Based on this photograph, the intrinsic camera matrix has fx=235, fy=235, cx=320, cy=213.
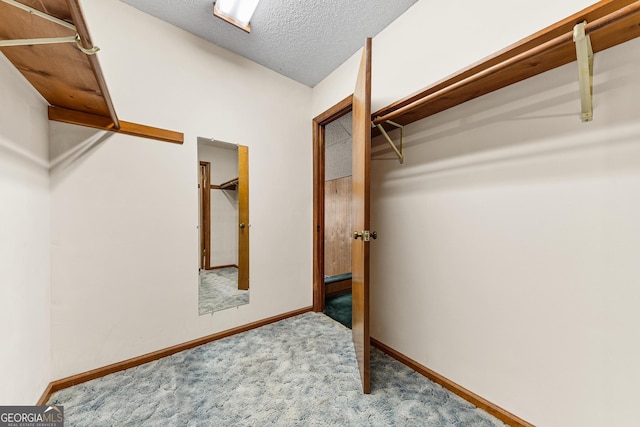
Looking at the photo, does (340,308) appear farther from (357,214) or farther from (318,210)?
(357,214)

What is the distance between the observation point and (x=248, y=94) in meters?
2.14

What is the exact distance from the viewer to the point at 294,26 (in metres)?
1.78

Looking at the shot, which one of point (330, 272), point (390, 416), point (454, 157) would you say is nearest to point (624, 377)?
point (390, 416)

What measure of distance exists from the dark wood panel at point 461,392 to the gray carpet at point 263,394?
0.03 meters

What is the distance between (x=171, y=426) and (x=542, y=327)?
6.08ft

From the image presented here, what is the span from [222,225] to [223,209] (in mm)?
141

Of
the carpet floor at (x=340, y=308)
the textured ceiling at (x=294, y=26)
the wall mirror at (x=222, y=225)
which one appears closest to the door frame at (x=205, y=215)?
the wall mirror at (x=222, y=225)

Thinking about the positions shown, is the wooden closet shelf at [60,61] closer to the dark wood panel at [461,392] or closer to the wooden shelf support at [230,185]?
the wooden shelf support at [230,185]

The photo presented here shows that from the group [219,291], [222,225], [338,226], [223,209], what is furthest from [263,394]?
[338,226]

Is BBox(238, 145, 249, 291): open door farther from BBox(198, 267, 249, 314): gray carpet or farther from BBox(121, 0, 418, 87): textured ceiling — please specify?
BBox(121, 0, 418, 87): textured ceiling

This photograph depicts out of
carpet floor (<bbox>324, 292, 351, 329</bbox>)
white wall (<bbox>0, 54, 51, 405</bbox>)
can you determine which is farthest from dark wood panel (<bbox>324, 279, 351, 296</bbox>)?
white wall (<bbox>0, 54, 51, 405</bbox>)

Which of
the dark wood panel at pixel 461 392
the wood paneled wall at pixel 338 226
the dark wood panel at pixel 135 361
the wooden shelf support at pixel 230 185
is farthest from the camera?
the wood paneled wall at pixel 338 226

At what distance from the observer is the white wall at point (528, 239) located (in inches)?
36.1

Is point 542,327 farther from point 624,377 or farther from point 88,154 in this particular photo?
point 88,154
